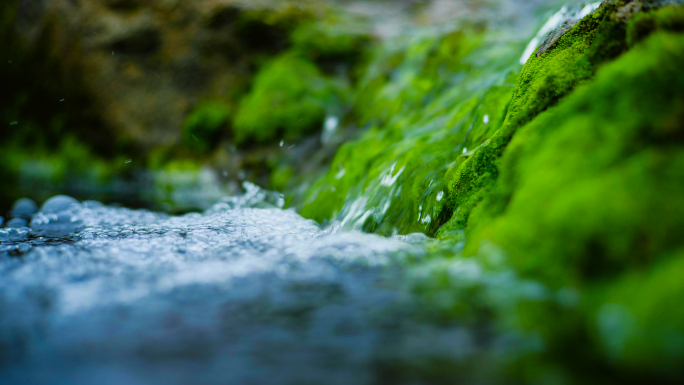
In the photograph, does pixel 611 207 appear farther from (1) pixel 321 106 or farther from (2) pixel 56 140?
(2) pixel 56 140

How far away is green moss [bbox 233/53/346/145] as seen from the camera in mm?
8594

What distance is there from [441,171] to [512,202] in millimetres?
1767

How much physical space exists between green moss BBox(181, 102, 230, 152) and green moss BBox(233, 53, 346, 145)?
0.50m

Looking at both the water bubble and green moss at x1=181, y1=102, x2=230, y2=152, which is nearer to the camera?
the water bubble

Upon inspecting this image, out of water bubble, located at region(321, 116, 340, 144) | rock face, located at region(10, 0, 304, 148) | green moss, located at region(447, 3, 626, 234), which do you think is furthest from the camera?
rock face, located at region(10, 0, 304, 148)

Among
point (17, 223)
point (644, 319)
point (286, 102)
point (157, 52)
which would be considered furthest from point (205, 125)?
point (644, 319)

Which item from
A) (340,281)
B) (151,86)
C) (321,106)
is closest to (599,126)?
(340,281)

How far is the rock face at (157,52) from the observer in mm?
10250

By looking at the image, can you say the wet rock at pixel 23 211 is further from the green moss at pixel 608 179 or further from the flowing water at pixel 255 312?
the green moss at pixel 608 179

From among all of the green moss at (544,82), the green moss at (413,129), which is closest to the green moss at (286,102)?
the green moss at (413,129)

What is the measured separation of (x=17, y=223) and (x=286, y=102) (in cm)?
523

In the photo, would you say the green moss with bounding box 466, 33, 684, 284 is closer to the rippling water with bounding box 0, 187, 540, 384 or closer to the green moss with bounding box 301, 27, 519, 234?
the rippling water with bounding box 0, 187, 540, 384

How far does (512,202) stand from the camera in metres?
2.40

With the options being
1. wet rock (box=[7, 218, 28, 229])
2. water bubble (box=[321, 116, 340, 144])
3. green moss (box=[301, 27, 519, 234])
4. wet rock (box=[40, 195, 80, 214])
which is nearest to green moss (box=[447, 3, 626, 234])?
green moss (box=[301, 27, 519, 234])
